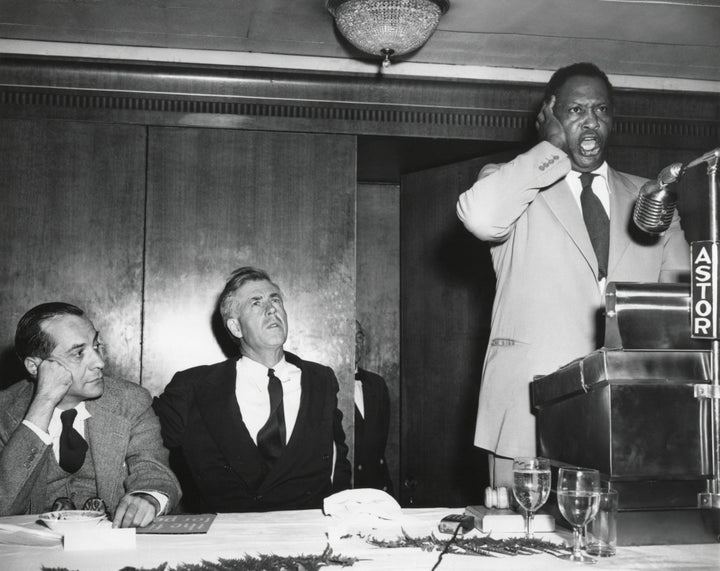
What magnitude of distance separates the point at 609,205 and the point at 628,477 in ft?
3.33

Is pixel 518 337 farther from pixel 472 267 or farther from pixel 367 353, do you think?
pixel 367 353

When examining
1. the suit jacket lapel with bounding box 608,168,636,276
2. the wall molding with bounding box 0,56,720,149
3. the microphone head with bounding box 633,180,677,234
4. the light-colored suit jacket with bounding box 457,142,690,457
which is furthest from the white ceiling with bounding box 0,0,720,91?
the microphone head with bounding box 633,180,677,234

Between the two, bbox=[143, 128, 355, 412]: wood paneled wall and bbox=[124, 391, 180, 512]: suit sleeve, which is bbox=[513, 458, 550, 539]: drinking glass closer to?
bbox=[124, 391, 180, 512]: suit sleeve

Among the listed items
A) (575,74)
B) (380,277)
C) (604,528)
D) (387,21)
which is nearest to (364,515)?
(604,528)

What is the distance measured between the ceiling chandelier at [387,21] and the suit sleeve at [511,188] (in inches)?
44.0

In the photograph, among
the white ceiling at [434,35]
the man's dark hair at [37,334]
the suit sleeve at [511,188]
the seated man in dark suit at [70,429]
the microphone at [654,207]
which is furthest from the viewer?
the white ceiling at [434,35]

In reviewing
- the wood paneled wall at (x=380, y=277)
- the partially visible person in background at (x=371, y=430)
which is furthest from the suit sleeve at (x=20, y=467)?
the wood paneled wall at (x=380, y=277)

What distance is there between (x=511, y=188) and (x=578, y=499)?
991mm

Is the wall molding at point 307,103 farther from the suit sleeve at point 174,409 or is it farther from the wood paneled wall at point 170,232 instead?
the suit sleeve at point 174,409

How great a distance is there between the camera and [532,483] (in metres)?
1.51

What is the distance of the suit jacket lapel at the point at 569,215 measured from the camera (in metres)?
2.23

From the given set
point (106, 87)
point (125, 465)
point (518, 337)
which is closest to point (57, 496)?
point (125, 465)

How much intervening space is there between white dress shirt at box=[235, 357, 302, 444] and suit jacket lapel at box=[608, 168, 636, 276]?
1327 millimetres

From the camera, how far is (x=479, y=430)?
2.26 metres
